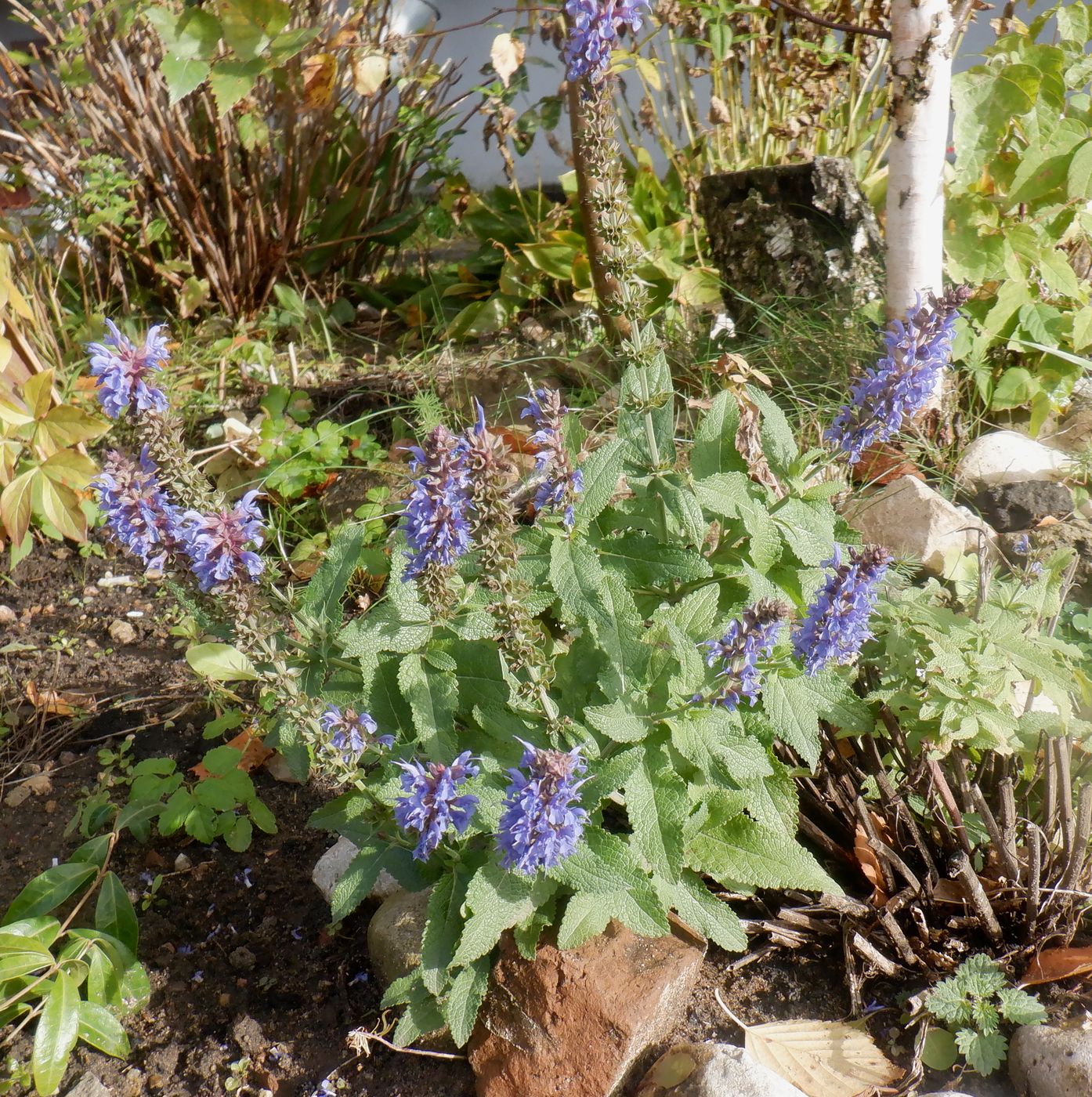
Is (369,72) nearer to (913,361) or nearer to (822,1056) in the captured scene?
(913,361)

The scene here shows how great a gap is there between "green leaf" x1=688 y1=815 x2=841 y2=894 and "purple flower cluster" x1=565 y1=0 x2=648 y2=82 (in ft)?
4.38

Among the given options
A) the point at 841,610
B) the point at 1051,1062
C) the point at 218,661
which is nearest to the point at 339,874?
the point at 218,661

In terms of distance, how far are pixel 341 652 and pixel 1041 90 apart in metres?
2.84

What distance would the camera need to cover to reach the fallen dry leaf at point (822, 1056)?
69.3 inches

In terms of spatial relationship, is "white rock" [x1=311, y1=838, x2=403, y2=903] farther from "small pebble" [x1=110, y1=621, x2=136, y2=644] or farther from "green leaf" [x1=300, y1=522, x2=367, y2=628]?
"small pebble" [x1=110, y1=621, x2=136, y2=644]

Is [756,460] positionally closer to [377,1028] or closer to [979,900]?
[979,900]

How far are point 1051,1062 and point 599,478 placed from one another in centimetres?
126

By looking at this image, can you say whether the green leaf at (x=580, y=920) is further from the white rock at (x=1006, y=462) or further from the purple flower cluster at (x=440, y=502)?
the white rock at (x=1006, y=462)

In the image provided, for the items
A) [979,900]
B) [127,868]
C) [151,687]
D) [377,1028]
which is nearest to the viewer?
[979,900]

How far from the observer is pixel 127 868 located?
2.41m

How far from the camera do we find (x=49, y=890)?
6.72ft

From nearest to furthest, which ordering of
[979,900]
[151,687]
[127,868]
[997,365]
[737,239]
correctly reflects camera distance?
[979,900] → [127,868] → [151,687] → [997,365] → [737,239]

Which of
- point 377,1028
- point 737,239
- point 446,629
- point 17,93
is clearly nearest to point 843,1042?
point 377,1028

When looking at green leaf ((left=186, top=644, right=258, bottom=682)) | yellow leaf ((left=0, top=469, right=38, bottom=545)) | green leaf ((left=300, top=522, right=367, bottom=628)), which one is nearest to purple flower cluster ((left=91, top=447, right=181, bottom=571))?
green leaf ((left=300, top=522, right=367, bottom=628))
